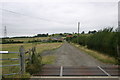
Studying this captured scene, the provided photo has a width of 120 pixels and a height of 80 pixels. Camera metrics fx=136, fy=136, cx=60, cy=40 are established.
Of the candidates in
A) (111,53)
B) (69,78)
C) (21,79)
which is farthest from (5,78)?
(111,53)

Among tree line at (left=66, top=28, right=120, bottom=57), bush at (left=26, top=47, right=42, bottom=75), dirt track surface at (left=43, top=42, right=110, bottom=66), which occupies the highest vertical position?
tree line at (left=66, top=28, right=120, bottom=57)

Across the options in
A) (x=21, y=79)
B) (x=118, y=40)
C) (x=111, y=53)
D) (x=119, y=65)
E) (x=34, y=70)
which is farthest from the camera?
(x=111, y=53)

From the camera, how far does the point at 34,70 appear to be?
711cm

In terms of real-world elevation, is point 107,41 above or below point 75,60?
above

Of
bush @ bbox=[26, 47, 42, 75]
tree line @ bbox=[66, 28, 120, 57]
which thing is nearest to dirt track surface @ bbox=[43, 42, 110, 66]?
tree line @ bbox=[66, 28, 120, 57]

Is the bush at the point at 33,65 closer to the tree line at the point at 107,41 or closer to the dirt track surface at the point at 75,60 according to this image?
the dirt track surface at the point at 75,60

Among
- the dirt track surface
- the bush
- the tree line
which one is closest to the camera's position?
the bush

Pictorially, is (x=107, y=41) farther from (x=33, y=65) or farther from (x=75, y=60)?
(x=33, y=65)

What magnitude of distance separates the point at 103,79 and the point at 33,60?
3641mm

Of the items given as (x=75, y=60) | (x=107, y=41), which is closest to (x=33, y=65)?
(x=75, y=60)

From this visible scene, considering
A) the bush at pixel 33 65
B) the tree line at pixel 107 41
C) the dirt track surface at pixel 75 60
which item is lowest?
the dirt track surface at pixel 75 60

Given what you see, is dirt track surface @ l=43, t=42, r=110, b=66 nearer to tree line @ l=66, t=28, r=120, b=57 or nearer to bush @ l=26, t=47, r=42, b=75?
tree line @ l=66, t=28, r=120, b=57

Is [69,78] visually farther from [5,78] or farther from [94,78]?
[5,78]

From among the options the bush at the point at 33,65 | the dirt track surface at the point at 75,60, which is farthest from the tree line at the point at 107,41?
the bush at the point at 33,65
